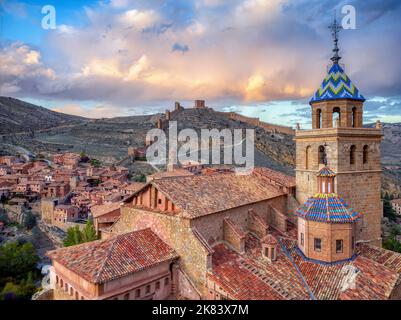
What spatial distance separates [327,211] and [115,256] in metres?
9.75

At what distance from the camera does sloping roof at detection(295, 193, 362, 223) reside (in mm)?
14906

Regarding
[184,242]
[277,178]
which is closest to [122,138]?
[277,178]

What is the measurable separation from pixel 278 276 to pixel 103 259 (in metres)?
7.45

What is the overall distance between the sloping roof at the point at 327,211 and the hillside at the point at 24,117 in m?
114

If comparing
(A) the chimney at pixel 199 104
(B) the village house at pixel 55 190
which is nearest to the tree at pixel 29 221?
(B) the village house at pixel 55 190

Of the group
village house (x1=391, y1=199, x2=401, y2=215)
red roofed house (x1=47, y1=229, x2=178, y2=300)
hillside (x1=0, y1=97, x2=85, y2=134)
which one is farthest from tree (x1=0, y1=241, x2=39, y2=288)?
hillside (x1=0, y1=97, x2=85, y2=134)

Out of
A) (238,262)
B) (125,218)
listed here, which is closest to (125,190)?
(125,218)

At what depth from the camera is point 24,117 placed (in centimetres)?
14250

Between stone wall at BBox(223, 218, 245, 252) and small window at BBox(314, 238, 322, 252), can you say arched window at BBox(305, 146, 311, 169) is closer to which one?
small window at BBox(314, 238, 322, 252)

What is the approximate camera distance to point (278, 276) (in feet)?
46.1

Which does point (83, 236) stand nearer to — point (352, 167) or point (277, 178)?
point (277, 178)

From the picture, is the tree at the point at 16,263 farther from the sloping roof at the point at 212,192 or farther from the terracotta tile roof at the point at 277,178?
the terracotta tile roof at the point at 277,178

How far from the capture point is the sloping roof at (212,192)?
14.8 metres

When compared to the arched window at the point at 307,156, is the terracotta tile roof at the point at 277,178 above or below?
below
